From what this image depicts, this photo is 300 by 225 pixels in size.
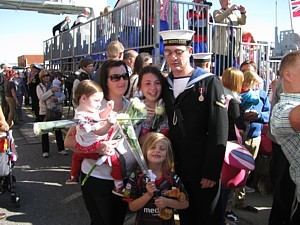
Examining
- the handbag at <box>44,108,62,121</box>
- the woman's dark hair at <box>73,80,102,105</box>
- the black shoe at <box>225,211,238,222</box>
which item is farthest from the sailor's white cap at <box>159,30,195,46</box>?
the handbag at <box>44,108,62,121</box>

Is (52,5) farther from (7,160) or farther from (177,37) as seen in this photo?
(177,37)

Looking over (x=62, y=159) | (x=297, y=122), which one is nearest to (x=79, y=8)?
(x=62, y=159)

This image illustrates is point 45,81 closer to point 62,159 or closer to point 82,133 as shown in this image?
point 62,159

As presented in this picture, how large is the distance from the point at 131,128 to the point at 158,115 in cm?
39

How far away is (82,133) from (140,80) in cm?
75

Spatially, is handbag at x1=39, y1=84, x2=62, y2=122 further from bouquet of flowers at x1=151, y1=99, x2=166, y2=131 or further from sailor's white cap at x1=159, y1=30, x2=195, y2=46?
sailor's white cap at x1=159, y1=30, x2=195, y2=46

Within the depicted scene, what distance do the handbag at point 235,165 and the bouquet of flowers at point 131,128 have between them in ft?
2.59

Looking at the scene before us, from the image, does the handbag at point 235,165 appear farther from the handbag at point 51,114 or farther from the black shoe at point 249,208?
the handbag at point 51,114

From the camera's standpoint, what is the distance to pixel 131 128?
2512mm

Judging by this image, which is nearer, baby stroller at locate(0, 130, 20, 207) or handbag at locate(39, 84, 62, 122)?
baby stroller at locate(0, 130, 20, 207)

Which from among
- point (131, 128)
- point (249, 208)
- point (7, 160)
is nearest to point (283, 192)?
point (131, 128)

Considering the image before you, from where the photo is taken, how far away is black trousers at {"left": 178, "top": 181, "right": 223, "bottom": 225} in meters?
2.71

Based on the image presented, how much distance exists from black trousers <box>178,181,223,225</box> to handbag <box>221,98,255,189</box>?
267 millimetres

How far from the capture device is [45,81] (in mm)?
7305
